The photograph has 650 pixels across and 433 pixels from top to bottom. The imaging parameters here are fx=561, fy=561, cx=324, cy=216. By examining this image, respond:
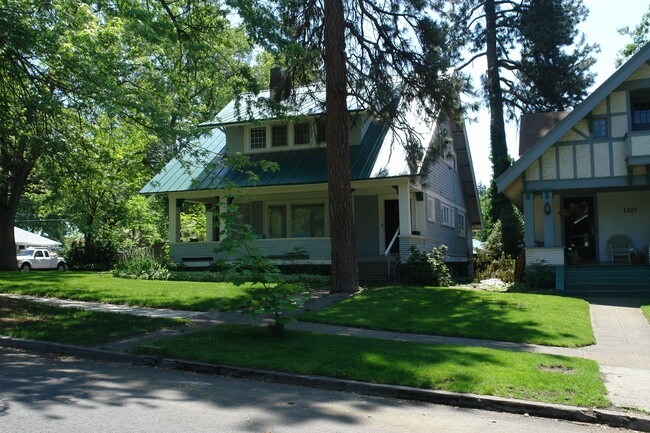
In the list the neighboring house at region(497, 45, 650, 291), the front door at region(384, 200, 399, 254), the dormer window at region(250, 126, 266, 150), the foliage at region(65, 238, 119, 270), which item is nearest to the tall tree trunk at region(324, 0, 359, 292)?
the neighboring house at region(497, 45, 650, 291)

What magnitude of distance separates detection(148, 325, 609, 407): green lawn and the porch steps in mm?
9355

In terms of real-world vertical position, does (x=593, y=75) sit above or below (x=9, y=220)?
above

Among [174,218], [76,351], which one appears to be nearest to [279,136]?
[174,218]

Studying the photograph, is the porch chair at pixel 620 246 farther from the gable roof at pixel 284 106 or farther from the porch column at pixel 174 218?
the porch column at pixel 174 218

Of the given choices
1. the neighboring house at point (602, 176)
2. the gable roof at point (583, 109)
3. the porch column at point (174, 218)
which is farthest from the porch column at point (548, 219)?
the porch column at point (174, 218)

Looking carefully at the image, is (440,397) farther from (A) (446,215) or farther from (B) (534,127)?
(A) (446,215)

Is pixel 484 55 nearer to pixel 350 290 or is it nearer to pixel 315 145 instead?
pixel 315 145

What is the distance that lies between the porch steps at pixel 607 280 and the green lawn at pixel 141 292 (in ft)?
33.6

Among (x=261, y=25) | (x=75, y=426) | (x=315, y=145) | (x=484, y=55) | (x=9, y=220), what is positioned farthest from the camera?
(x=484, y=55)

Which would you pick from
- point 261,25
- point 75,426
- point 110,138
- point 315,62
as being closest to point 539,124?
point 315,62

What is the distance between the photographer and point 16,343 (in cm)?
991

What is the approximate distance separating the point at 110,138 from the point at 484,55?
22.4 meters

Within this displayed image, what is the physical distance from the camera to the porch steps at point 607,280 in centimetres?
1677

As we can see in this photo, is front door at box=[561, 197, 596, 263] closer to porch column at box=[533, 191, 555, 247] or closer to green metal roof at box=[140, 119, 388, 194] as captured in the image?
porch column at box=[533, 191, 555, 247]
